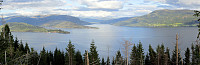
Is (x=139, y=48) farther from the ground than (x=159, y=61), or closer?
farther from the ground

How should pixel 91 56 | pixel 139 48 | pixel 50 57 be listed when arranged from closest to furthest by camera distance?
pixel 91 56 → pixel 139 48 → pixel 50 57

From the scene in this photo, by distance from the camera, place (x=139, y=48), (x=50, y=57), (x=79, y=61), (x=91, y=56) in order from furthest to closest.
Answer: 1. (x=50, y=57)
2. (x=79, y=61)
3. (x=139, y=48)
4. (x=91, y=56)

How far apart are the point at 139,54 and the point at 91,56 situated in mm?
14207

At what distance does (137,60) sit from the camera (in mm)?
50312

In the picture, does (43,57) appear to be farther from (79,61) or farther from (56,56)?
(79,61)

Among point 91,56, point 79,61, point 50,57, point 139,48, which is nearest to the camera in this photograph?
point 91,56

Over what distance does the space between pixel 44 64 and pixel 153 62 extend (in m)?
31.6

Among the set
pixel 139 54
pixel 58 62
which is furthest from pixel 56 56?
pixel 139 54

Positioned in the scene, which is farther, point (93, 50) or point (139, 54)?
→ point (139, 54)

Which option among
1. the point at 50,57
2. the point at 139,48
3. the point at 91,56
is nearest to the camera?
the point at 91,56

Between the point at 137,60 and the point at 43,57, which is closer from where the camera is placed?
the point at 137,60

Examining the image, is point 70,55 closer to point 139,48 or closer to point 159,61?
point 139,48

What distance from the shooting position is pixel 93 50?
5038 cm

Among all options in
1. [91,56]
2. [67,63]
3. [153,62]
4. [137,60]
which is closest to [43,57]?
[67,63]
